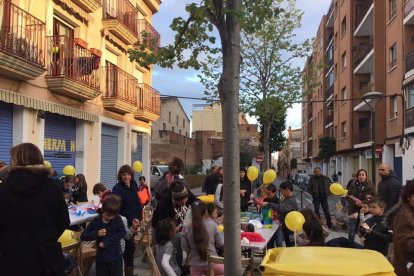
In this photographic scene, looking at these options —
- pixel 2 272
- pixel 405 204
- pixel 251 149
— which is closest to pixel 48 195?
pixel 2 272

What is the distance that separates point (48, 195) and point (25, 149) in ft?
1.29

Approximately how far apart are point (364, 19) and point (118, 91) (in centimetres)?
2061

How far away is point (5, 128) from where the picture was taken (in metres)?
11.5

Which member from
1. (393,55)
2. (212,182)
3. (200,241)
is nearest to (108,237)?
(200,241)

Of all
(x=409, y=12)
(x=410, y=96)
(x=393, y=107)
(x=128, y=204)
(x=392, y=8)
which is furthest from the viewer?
(x=392, y=8)

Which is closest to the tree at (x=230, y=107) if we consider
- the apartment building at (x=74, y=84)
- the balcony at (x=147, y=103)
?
the apartment building at (x=74, y=84)

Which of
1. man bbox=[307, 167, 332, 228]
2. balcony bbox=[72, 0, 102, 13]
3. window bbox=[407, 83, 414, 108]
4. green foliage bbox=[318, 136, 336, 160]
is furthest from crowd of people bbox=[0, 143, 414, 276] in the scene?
green foliage bbox=[318, 136, 336, 160]

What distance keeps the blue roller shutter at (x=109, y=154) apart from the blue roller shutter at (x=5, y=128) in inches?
232

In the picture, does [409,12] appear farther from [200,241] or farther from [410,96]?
[200,241]

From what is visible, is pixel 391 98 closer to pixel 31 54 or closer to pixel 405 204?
pixel 31 54

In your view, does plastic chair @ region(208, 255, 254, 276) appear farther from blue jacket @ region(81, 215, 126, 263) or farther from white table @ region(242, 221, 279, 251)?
blue jacket @ region(81, 215, 126, 263)

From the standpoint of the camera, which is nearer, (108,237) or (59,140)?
(108,237)

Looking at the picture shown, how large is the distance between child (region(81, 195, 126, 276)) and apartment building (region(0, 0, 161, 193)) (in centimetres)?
330

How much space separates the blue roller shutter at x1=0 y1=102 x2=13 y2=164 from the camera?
11336mm
